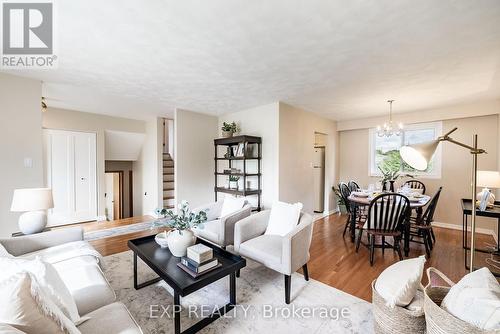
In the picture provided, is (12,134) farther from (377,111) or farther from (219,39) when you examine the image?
(377,111)

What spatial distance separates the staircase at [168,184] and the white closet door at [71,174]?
1499 millimetres

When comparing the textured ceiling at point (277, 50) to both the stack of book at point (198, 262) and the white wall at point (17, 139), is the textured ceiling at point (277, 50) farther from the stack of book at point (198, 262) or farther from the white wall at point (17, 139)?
the stack of book at point (198, 262)

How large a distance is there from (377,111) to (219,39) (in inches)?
149

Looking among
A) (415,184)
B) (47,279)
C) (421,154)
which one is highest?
(421,154)

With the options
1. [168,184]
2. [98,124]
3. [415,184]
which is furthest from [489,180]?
[98,124]

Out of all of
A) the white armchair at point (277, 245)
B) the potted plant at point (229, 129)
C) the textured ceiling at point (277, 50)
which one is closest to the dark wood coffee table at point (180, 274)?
the white armchair at point (277, 245)

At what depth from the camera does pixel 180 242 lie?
191cm

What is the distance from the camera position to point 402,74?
2535 millimetres

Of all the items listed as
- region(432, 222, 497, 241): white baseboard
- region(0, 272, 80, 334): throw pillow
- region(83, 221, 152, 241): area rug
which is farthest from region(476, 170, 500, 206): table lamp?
region(83, 221, 152, 241): area rug

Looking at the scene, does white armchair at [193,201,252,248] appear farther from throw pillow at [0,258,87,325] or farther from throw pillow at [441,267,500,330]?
throw pillow at [441,267,500,330]

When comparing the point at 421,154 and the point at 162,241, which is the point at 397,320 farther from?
the point at 162,241

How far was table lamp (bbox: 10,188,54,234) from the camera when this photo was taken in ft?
7.02

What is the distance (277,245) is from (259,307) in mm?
571

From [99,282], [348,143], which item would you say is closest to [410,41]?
[99,282]
